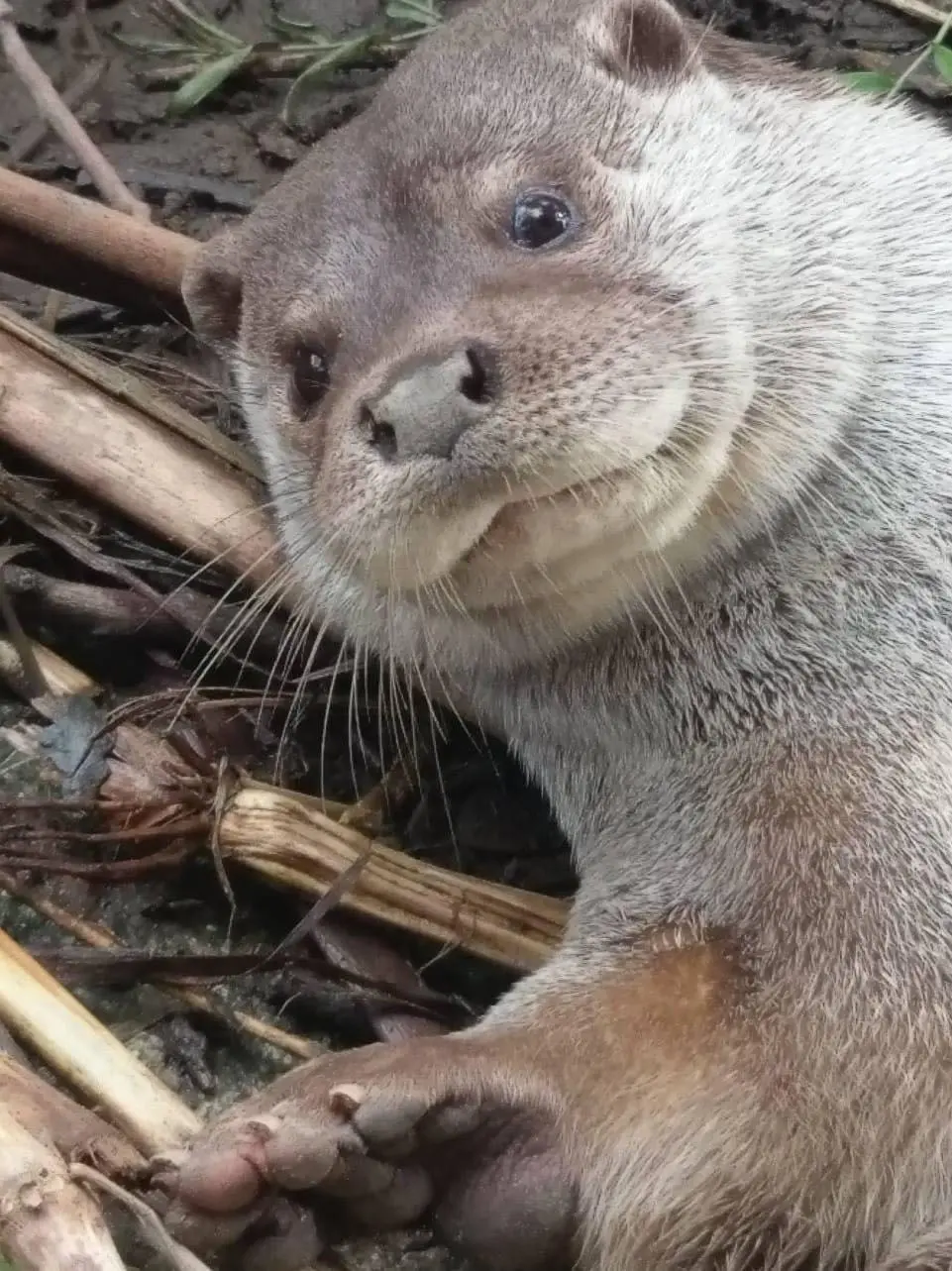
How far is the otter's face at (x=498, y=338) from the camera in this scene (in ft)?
5.40

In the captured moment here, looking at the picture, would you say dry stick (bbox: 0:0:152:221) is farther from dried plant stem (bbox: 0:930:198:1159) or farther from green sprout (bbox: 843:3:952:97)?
dried plant stem (bbox: 0:930:198:1159)

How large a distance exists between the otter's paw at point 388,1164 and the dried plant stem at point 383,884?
461mm

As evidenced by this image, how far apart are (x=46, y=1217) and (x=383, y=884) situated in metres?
0.91

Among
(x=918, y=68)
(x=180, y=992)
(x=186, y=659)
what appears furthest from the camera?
(x=918, y=68)

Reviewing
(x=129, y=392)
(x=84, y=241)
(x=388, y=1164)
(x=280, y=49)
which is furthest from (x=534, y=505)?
(x=280, y=49)

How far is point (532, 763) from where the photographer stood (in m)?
2.37

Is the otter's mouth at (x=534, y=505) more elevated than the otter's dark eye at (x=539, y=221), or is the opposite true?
the otter's dark eye at (x=539, y=221)

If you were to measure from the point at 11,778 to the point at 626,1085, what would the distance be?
1.22 m

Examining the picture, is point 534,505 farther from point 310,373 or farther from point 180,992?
point 180,992

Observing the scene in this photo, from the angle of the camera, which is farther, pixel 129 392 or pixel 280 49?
pixel 280 49

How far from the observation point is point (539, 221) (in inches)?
74.6

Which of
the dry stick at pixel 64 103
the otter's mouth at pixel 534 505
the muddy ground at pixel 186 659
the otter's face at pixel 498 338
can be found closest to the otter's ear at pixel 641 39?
the otter's face at pixel 498 338

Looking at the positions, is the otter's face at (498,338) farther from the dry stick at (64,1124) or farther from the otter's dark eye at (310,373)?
the dry stick at (64,1124)

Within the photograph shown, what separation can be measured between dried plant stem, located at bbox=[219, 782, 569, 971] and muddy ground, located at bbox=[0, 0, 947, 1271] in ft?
0.24
